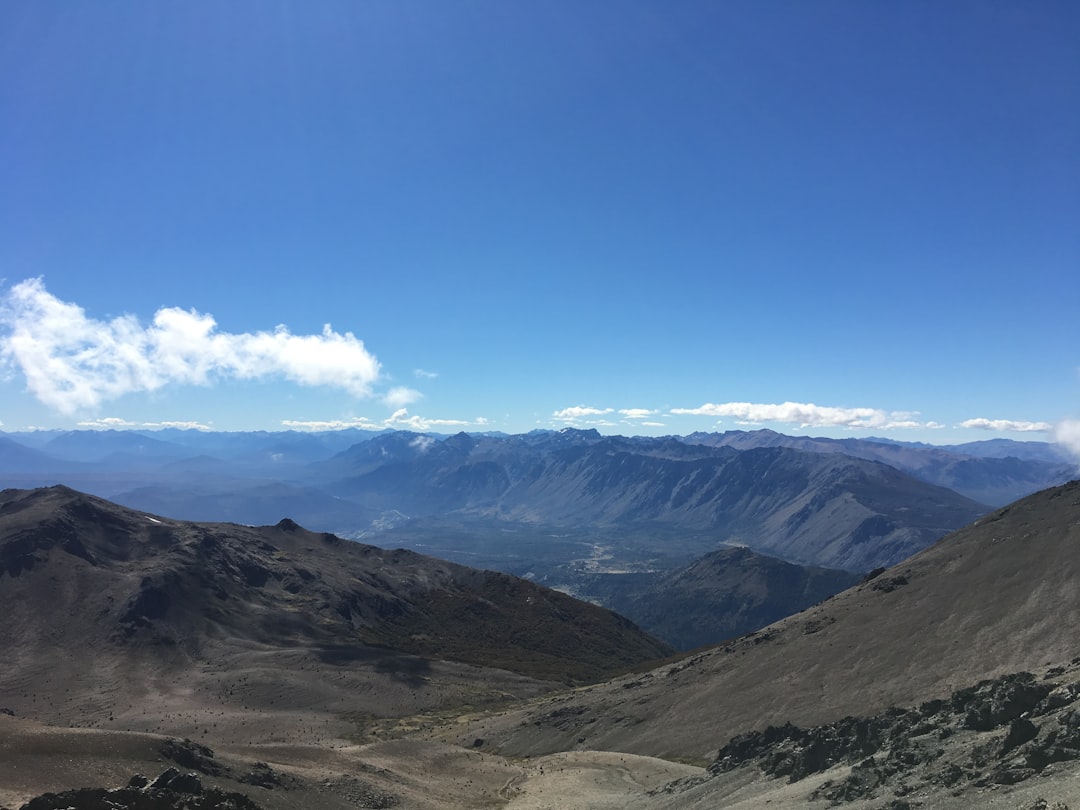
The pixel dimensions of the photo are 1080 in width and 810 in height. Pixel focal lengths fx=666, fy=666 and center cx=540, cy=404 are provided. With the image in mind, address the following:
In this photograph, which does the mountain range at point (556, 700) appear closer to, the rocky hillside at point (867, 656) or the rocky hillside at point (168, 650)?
the rocky hillside at point (867, 656)

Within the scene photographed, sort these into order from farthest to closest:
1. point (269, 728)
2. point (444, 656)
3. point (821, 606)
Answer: point (444, 656), point (821, 606), point (269, 728)

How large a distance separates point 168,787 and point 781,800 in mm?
40254

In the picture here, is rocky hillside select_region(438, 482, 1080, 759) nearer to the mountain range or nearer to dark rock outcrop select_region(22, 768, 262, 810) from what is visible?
the mountain range

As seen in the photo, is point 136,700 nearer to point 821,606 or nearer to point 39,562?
point 39,562

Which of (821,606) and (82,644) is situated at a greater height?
(821,606)

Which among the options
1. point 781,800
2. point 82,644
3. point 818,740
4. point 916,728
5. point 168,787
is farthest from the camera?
point 82,644

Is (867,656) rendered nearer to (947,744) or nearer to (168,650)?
(947,744)

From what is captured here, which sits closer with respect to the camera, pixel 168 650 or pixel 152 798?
pixel 152 798

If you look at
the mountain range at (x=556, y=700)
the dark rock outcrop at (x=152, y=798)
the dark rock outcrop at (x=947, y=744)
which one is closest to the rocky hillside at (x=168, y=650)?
the mountain range at (x=556, y=700)

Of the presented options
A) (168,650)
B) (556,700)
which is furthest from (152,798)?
(168,650)

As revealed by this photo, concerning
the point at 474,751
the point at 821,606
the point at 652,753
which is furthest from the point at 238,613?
the point at 821,606

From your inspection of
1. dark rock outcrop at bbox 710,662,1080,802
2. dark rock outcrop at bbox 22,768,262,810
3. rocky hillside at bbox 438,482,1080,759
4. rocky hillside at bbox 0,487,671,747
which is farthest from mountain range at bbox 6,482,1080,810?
dark rock outcrop at bbox 22,768,262,810

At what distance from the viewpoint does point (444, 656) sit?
194750 mm

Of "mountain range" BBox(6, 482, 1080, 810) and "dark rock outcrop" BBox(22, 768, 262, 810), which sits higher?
"dark rock outcrop" BBox(22, 768, 262, 810)
